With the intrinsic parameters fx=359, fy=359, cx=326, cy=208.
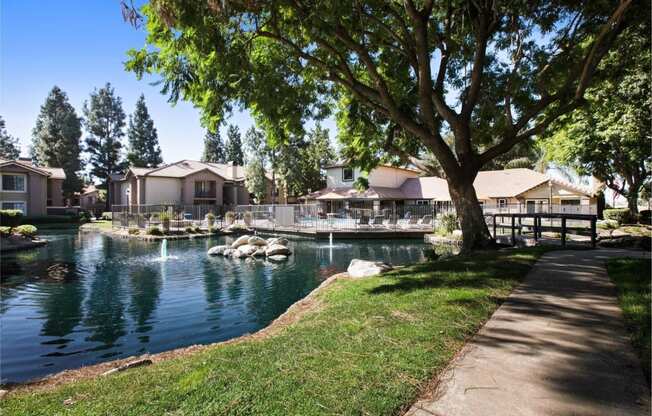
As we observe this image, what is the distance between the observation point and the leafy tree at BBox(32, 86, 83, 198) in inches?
1943

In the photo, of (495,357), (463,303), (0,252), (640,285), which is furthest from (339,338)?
(0,252)

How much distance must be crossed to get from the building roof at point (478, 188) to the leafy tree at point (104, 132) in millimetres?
37180

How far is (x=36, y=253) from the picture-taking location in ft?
58.0

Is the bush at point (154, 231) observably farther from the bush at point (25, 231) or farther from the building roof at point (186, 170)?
the building roof at point (186, 170)

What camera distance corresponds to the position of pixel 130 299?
970cm

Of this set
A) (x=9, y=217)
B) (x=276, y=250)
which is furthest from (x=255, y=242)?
(x=9, y=217)

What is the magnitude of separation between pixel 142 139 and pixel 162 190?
21287 mm

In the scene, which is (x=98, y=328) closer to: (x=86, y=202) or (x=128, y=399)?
(x=128, y=399)

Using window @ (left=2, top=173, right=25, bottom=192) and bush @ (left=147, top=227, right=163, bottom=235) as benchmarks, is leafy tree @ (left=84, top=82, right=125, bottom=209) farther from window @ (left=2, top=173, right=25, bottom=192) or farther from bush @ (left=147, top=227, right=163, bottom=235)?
bush @ (left=147, top=227, right=163, bottom=235)

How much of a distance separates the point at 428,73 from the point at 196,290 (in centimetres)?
876

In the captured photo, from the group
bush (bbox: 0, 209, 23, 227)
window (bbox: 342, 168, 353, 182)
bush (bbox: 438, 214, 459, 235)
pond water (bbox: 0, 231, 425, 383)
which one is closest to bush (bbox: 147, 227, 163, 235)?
pond water (bbox: 0, 231, 425, 383)

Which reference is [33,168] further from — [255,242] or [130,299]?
[130,299]

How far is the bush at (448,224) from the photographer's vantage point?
71.3 feet

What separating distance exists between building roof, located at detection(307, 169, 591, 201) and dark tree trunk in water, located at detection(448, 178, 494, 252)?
22822 millimetres
